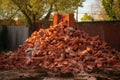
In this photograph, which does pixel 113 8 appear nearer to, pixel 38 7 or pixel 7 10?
pixel 38 7

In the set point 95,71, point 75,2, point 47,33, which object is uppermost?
point 75,2

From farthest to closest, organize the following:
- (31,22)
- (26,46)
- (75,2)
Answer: (75,2)
(31,22)
(26,46)

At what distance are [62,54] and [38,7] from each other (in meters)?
10.1

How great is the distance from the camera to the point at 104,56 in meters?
16.8

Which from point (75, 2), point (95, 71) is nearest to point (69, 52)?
point (95, 71)

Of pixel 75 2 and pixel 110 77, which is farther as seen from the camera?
pixel 75 2

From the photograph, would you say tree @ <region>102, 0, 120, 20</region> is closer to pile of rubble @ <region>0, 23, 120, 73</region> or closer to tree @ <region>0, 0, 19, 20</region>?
pile of rubble @ <region>0, 23, 120, 73</region>

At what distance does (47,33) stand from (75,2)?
34.9 ft

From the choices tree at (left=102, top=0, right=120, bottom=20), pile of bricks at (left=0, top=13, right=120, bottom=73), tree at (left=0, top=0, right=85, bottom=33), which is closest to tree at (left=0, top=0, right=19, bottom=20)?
tree at (left=0, top=0, right=85, bottom=33)

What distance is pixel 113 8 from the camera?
24.2 m

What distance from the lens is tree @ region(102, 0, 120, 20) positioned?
78.2ft

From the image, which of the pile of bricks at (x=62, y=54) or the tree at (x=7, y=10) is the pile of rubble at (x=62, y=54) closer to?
the pile of bricks at (x=62, y=54)

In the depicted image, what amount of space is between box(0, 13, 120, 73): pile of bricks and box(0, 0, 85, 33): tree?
628cm

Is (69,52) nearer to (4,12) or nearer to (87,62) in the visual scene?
(87,62)
